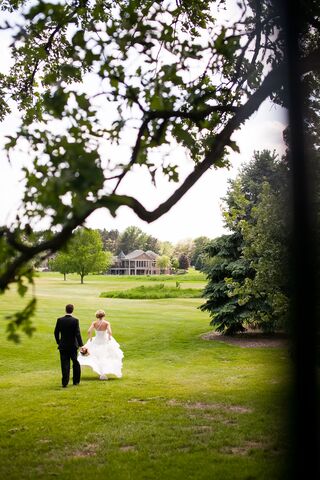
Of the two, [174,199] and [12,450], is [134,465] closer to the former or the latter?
[12,450]

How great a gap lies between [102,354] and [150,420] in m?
5.35

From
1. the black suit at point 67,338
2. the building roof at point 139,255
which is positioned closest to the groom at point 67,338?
the black suit at point 67,338

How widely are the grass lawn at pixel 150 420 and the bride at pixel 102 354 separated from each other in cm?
43

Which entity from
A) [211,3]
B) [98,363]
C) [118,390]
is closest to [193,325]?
[98,363]

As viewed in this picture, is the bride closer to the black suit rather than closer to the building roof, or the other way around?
the black suit

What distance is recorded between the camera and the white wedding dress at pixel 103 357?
13.8 m

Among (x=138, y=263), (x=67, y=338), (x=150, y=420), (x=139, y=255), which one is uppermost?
(x=139, y=255)

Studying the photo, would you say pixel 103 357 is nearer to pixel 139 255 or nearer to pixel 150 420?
pixel 150 420

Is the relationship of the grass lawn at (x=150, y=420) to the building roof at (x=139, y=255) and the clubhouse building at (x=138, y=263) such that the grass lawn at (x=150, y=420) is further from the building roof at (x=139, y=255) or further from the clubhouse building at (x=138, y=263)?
the clubhouse building at (x=138, y=263)

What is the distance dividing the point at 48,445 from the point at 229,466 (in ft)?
9.15

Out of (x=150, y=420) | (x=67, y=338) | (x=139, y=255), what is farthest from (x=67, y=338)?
(x=139, y=255)

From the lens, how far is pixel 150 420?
8.73 meters

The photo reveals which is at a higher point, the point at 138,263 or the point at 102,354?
the point at 138,263

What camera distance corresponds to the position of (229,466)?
630 cm
